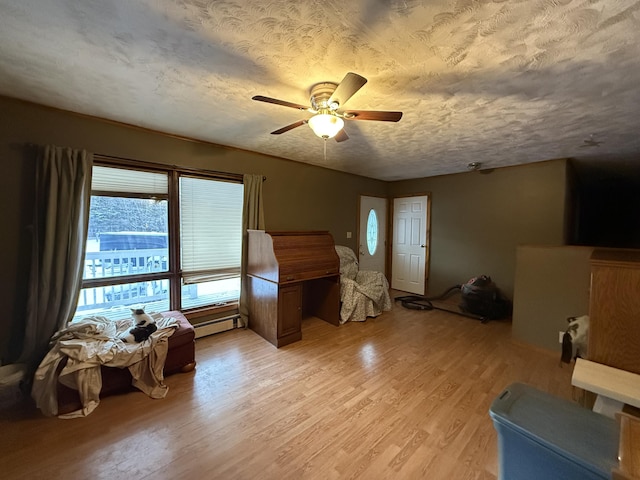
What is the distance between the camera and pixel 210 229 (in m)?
3.34

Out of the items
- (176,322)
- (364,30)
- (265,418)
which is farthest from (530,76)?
(176,322)

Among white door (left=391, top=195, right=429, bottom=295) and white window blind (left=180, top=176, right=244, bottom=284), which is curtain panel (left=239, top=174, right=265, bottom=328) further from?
white door (left=391, top=195, right=429, bottom=295)

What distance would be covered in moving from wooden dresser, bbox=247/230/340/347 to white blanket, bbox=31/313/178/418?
1.02 metres

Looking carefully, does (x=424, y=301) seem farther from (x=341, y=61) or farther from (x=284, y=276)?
(x=341, y=61)

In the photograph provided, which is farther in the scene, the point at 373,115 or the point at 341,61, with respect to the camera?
the point at 373,115

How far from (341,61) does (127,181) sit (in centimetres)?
246

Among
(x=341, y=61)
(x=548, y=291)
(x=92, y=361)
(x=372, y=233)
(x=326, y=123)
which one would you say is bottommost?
(x=92, y=361)

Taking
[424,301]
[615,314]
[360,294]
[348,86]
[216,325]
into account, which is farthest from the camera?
[424,301]

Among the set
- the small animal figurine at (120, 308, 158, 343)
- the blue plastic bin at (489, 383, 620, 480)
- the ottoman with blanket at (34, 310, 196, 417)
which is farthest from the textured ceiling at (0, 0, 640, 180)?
the ottoman with blanket at (34, 310, 196, 417)

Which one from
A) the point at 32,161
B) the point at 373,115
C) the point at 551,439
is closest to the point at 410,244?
the point at 373,115

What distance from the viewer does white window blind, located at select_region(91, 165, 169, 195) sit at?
259 centimetres

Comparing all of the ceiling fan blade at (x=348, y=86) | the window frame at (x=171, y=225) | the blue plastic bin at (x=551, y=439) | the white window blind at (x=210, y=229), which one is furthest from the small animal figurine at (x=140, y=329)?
the blue plastic bin at (x=551, y=439)

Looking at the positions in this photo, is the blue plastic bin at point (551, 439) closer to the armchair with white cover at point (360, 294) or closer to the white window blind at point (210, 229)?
the armchair with white cover at point (360, 294)

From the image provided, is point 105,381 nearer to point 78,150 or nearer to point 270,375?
point 270,375
